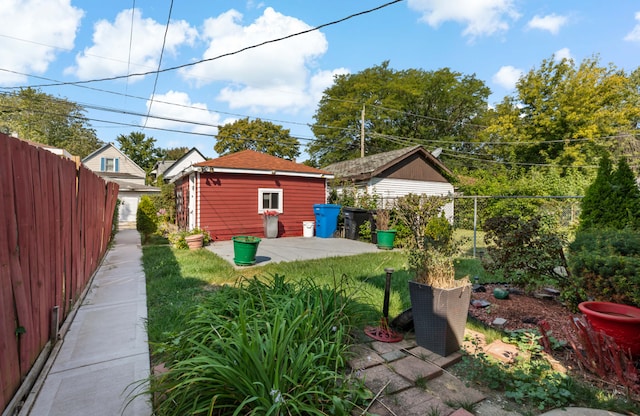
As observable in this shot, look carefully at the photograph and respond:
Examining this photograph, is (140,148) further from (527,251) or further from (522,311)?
(522,311)

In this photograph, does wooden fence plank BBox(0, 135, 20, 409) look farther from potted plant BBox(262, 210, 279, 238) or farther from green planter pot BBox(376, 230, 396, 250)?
potted plant BBox(262, 210, 279, 238)

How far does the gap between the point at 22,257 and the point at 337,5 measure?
5.75 metres

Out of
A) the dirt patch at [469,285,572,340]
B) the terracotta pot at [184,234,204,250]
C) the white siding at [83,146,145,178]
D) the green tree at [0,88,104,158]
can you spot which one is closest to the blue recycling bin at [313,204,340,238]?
the terracotta pot at [184,234,204,250]

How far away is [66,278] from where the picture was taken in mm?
3320

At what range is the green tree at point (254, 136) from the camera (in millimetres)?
34594

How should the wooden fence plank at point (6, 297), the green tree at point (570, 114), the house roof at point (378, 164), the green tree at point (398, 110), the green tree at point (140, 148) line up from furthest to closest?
1. the green tree at point (140, 148)
2. the green tree at point (398, 110)
3. the green tree at point (570, 114)
4. the house roof at point (378, 164)
5. the wooden fence plank at point (6, 297)

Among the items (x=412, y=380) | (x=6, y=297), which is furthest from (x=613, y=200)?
(x=6, y=297)

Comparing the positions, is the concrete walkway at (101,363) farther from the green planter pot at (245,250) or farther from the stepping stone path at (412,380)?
the green planter pot at (245,250)

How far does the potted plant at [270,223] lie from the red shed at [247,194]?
14.7 inches

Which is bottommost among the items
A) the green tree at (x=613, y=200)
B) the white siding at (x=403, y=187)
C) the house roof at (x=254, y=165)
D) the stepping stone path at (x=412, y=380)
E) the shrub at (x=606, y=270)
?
the stepping stone path at (x=412, y=380)

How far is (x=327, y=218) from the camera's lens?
452 inches

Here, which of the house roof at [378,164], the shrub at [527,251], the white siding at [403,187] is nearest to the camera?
the shrub at [527,251]

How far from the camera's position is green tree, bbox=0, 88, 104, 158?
2733 centimetres

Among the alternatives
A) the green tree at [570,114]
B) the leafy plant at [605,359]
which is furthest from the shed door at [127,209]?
the green tree at [570,114]
